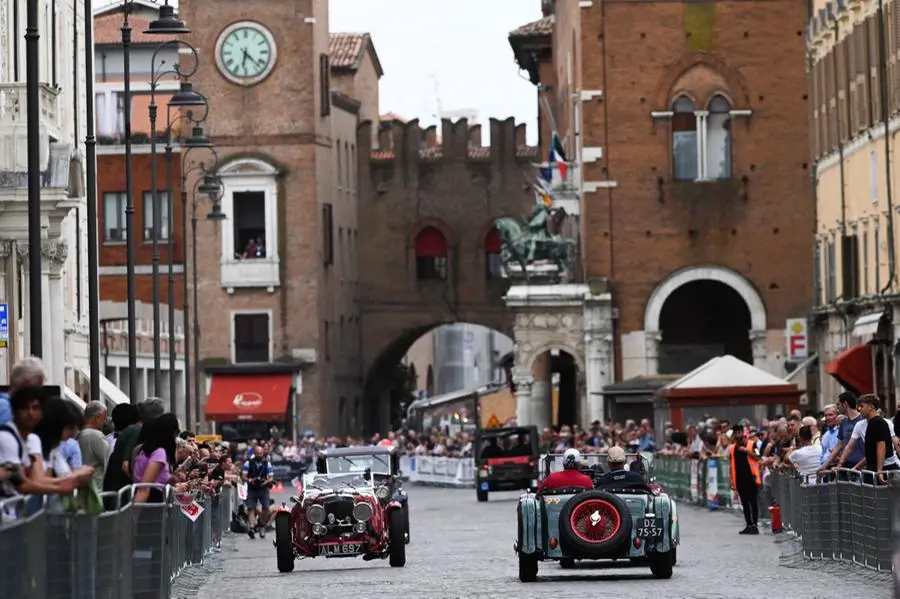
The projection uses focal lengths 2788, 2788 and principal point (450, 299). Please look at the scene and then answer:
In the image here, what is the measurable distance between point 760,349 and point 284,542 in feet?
151

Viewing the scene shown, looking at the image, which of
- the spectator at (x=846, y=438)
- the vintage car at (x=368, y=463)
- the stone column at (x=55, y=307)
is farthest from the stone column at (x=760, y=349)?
the spectator at (x=846, y=438)

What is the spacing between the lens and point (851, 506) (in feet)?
88.1

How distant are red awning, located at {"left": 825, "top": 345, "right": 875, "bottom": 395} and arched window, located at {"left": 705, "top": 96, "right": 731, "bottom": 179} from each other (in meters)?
23.2

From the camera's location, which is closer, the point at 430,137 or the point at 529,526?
the point at 529,526

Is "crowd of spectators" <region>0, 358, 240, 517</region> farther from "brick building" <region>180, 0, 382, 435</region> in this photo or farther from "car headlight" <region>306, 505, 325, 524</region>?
"brick building" <region>180, 0, 382, 435</region>

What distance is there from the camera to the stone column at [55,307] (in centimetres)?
4603

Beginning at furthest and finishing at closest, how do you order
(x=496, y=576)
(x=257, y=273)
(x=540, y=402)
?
(x=257, y=273), (x=540, y=402), (x=496, y=576)

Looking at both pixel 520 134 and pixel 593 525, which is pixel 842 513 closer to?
pixel 593 525

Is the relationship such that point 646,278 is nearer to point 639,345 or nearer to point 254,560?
point 639,345

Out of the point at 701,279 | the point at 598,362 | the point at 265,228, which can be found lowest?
the point at 598,362

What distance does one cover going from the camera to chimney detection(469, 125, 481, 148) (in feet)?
352

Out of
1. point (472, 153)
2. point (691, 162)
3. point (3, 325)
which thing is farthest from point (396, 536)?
point (472, 153)

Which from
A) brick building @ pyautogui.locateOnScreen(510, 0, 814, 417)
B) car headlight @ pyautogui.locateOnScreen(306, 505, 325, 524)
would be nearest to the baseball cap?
car headlight @ pyautogui.locateOnScreen(306, 505, 325, 524)

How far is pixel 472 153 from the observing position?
10562 cm
